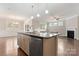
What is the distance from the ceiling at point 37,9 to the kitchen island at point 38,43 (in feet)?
1.28

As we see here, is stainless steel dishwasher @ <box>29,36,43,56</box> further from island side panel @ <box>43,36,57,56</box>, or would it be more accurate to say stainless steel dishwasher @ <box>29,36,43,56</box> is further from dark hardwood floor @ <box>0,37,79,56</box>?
dark hardwood floor @ <box>0,37,79,56</box>

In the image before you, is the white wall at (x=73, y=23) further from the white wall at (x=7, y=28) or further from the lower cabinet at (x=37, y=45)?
the white wall at (x=7, y=28)

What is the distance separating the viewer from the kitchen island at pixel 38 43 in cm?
221

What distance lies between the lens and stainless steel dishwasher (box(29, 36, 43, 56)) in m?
2.22

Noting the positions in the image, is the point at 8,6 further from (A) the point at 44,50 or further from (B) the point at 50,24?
(A) the point at 44,50

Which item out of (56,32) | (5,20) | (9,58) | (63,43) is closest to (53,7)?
(56,32)

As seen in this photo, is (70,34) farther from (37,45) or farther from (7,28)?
(7,28)

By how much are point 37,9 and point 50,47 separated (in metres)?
0.82

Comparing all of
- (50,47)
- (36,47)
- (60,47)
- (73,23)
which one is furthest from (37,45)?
(73,23)

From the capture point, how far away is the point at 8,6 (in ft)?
7.22

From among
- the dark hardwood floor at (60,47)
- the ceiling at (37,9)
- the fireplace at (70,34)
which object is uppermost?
the ceiling at (37,9)

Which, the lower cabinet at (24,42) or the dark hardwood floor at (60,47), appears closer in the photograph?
the dark hardwood floor at (60,47)

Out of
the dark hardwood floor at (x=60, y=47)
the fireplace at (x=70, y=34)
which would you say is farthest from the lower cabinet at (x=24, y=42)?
A: the fireplace at (x=70, y=34)

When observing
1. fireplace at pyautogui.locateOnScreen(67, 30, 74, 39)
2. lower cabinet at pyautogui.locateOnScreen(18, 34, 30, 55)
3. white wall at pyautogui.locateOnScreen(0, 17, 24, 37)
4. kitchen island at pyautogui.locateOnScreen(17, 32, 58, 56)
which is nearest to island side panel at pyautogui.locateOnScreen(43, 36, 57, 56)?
kitchen island at pyautogui.locateOnScreen(17, 32, 58, 56)
